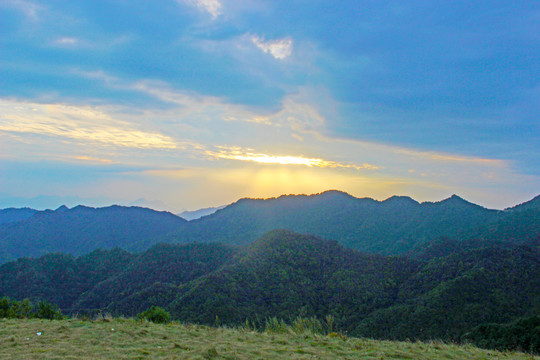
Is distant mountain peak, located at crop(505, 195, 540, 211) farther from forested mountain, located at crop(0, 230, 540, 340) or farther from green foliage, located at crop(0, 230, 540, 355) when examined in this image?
forested mountain, located at crop(0, 230, 540, 340)

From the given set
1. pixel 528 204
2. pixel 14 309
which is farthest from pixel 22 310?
pixel 528 204

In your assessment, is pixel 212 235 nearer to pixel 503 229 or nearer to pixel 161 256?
pixel 161 256

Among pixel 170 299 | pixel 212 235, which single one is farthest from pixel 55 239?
pixel 170 299

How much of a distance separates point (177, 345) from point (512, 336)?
33463 millimetres

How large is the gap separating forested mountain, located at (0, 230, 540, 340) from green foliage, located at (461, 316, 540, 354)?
7.78m

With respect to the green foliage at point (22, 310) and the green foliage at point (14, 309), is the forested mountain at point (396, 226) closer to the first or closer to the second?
the green foliage at point (22, 310)

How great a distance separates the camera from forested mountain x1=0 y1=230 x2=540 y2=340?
170 feet

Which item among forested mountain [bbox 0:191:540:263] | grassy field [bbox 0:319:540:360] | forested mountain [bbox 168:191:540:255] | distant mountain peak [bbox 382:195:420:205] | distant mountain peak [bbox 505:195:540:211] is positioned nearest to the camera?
grassy field [bbox 0:319:540:360]

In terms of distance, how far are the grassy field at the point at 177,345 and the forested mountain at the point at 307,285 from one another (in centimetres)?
3280

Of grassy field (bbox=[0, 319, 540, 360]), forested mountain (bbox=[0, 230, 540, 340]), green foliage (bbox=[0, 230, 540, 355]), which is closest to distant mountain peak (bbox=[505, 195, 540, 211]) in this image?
green foliage (bbox=[0, 230, 540, 355])

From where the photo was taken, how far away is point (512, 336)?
32062mm

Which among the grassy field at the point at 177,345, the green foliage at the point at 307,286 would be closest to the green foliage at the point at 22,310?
the green foliage at the point at 307,286

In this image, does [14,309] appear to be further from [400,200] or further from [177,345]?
[400,200]

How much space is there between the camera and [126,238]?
199625 mm
